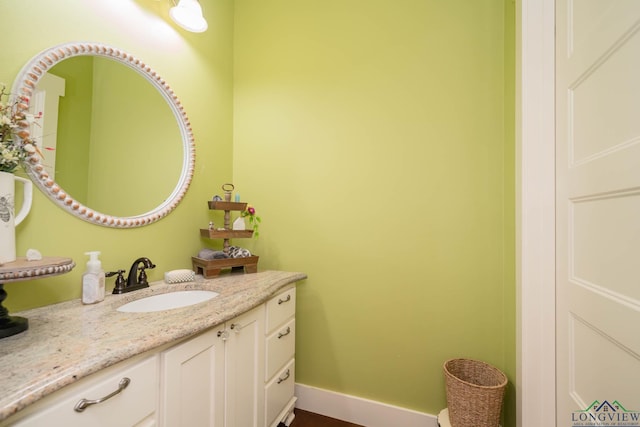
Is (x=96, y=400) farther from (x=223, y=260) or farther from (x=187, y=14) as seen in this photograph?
(x=187, y=14)

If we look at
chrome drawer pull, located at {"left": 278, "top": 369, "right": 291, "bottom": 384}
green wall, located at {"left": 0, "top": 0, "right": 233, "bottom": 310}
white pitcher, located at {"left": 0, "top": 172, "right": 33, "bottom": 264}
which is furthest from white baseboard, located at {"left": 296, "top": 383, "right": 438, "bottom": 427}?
white pitcher, located at {"left": 0, "top": 172, "right": 33, "bottom": 264}

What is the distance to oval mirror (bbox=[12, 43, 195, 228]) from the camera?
969 millimetres

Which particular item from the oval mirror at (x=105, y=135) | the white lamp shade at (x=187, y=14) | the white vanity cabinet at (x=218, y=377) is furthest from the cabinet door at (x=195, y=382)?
the white lamp shade at (x=187, y=14)

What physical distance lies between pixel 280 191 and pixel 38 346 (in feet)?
4.41

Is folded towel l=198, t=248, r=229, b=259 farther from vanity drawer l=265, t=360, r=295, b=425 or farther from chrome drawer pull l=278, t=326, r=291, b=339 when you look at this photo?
vanity drawer l=265, t=360, r=295, b=425

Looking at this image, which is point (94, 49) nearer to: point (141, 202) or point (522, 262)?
point (141, 202)

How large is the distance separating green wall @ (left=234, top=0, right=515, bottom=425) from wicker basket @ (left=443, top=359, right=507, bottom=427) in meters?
0.08

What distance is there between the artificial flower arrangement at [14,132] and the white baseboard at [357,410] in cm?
180

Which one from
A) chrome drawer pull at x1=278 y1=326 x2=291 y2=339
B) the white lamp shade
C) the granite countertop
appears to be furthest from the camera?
chrome drawer pull at x1=278 y1=326 x2=291 y2=339

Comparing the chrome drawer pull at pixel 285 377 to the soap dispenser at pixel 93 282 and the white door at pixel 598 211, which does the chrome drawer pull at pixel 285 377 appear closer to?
the soap dispenser at pixel 93 282

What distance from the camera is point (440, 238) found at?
4.90ft

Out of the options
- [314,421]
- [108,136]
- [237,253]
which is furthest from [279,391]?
[108,136]

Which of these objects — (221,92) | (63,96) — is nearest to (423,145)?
(221,92)

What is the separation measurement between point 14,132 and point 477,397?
203cm
